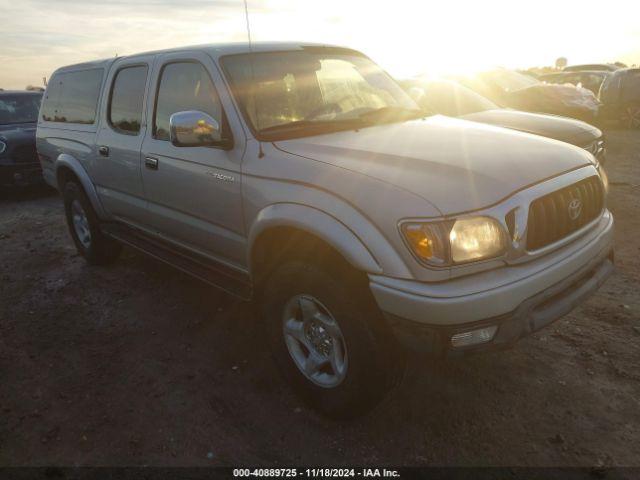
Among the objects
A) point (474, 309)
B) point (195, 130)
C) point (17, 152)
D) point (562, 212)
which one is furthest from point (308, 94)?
point (17, 152)

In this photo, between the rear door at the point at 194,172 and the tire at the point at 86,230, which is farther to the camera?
the tire at the point at 86,230

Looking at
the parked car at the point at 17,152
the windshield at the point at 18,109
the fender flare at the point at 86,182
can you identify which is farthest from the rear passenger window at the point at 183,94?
the windshield at the point at 18,109

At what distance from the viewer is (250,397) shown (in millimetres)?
A: 3047

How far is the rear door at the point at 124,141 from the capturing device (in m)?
3.91

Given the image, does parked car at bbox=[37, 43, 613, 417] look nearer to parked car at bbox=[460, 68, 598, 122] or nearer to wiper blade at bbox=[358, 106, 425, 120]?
wiper blade at bbox=[358, 106, 425, 120]

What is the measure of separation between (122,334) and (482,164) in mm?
2891

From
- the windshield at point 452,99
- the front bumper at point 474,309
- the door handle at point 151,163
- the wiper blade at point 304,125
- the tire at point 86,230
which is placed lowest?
the tire at point 86,230

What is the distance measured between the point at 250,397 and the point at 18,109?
902cm

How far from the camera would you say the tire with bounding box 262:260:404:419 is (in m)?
2.38

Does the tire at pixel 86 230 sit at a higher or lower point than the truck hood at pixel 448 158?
lower

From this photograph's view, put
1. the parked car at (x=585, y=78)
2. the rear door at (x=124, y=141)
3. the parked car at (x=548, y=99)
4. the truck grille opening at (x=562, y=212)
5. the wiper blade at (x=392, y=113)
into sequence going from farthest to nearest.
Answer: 1. the parked car at (x=585, y=78)
2. the parked car at (x=548, y=99)
3. the rear door at (x=124, y=141)
4. the wiper blade at (x=392, y=113)
5. the truck grille opening at (x=562, y=212)

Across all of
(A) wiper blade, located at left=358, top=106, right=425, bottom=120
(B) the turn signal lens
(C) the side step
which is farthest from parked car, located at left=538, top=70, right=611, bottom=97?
(B) the turn signal lens

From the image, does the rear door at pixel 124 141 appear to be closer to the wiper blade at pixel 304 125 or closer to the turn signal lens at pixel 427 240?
the wiper blade at pixel 304 125

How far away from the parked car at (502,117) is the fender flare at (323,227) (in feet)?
10.3
